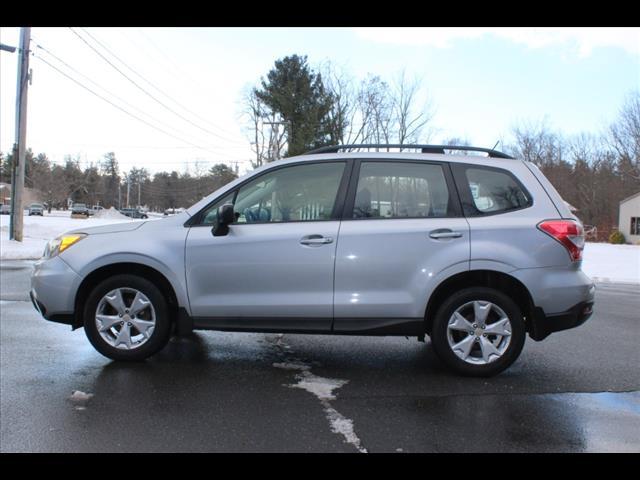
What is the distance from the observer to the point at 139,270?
4504mm

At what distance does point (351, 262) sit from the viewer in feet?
13.9

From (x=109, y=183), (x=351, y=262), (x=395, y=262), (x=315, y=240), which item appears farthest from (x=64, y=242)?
Answer: (x=109, y=183)

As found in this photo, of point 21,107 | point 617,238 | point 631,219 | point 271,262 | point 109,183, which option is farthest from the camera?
point 109,183

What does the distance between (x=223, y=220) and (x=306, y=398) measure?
1.57 m

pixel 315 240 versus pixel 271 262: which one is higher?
pixel 315 240

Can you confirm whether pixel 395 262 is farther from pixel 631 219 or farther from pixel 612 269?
pixel 631 219

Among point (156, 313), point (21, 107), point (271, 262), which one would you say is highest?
point (21, 107)

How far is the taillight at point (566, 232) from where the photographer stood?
13.7 feet

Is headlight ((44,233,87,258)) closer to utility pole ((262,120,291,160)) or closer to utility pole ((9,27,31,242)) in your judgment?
utility pole ((9,27,31,242))

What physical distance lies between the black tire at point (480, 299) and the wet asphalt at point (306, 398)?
14 cm

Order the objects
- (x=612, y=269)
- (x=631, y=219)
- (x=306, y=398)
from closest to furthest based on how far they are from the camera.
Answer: (x=306, y=398) < (x=612, y=269) < (x=631, y=219)

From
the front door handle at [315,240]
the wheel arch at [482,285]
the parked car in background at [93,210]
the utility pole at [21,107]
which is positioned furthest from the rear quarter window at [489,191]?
the parked car in background at [93,210]

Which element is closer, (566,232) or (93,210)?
(566,232)
